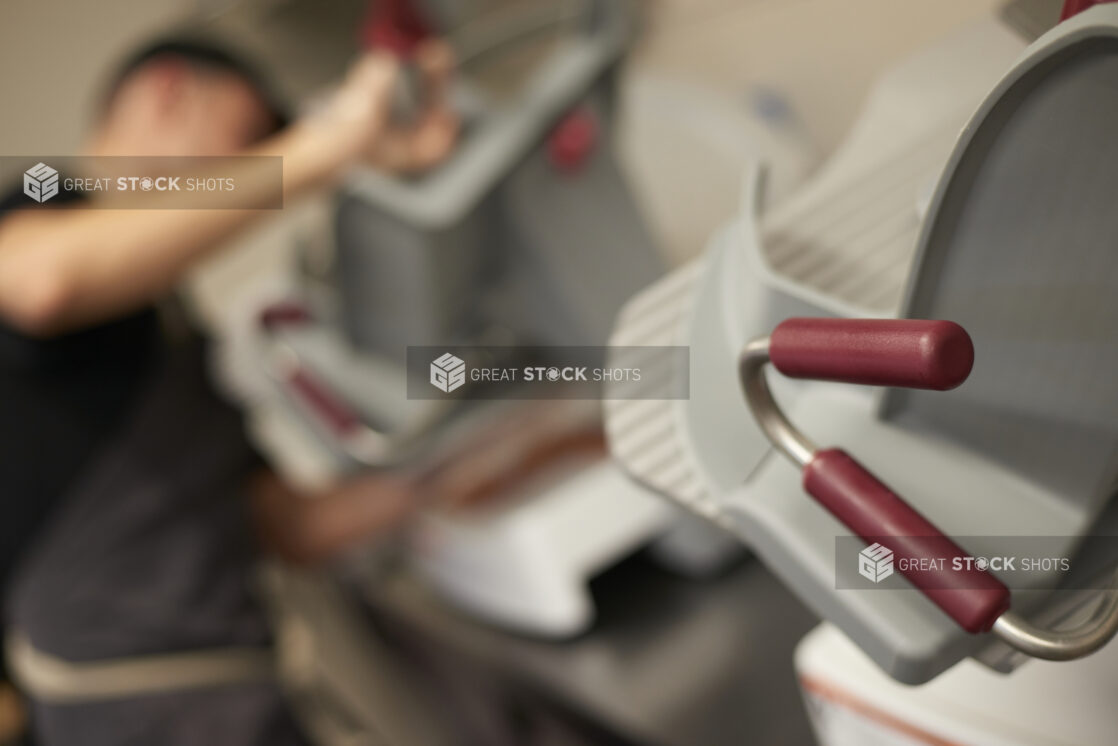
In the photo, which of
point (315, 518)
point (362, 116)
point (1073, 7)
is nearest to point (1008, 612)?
point (1073, 7)

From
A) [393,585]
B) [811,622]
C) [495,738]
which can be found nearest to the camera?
[811,622]

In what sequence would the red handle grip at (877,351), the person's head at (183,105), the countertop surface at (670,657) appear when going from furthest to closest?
the person's head at (183,105) < the countertop surface at (670,657) < the red handle grip at (877,351)

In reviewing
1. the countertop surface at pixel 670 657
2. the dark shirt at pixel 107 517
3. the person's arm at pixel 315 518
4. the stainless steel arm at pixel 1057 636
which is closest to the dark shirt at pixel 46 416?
the dark shirt at pixel 107 517

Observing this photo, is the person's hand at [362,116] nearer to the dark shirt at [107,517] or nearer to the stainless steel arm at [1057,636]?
the dark shirt at [107,517]

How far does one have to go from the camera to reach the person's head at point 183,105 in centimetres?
67

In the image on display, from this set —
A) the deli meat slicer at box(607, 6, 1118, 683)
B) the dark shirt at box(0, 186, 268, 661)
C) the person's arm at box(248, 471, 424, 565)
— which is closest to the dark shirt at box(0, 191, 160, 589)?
the dark shirt at box(0, 186, 268, 661)

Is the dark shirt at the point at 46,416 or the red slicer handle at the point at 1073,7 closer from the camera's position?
the red slicer handle at the point at 1073,7

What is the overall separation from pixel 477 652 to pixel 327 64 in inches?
28.4

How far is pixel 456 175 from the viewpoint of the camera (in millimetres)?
645

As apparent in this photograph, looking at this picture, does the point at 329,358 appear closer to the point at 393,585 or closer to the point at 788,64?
the point at 393,585

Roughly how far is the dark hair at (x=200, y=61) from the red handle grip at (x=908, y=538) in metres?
0.65

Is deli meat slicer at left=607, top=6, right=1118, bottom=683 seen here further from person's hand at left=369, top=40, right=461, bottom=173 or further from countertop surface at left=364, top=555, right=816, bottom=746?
person's hand at left=369, top=40, right=461, bottom=173

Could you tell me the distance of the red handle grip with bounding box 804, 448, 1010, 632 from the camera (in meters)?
0.24

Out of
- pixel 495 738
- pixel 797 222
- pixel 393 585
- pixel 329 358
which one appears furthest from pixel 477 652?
pixel 797 222
